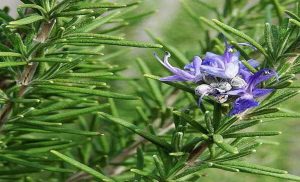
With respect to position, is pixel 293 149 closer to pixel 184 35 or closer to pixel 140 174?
pixel 184 35

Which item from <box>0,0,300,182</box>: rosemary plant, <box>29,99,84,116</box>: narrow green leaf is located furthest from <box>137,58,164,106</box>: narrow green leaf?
<box>29,99,84,116</box>: narrow green leaf

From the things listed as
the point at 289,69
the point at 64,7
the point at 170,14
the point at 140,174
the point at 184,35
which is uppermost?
the point at 170,14

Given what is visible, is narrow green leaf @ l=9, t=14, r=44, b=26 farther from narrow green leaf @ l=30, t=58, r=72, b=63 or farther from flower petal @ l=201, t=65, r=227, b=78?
Result: flower petal @ l=201, t=65, r=227, b=78

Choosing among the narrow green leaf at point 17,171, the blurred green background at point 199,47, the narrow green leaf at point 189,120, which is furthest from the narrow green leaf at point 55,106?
the blurred green background at point 199,47

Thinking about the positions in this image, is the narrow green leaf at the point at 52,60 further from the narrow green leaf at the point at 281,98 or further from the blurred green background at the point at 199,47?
the blurred green background at the point at 199,47

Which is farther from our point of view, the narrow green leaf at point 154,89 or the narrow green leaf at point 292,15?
the narrow green leaf at point 154,89

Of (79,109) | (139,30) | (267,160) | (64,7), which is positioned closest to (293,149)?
(267,160)

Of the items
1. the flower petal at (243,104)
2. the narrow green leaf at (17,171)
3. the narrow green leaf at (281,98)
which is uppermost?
the narrow green leaf at (281,98)

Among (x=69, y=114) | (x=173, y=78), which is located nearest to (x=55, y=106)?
(x=69, y=114)
